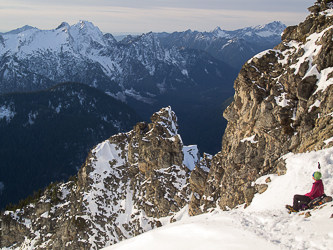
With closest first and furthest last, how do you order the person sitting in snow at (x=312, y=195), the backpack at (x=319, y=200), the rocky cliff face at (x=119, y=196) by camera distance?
the person sitting in snow at (x=312, y=195) → the backpack at (x=319, y=200) → the rocky cliff face at (x=119, y=196)

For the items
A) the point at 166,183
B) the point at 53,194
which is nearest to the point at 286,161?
the point at 166,183

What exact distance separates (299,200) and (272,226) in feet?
9.63

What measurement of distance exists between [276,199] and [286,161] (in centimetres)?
488

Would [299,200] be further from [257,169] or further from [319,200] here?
[257,169]

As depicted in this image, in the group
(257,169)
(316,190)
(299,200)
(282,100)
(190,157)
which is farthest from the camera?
(190,157)

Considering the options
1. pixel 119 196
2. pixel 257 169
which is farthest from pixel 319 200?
pixel 119 196

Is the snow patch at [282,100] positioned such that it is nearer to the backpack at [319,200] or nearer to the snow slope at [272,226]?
the snow slope at [272,226]

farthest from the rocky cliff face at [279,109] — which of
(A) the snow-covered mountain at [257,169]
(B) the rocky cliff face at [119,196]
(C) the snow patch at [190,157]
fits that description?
(C) the snow patch at [190,157]

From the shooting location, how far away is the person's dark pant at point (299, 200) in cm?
1898

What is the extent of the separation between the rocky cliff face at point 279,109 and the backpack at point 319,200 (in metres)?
6.04

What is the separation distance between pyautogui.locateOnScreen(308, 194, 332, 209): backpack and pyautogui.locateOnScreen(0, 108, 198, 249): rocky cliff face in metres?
38.0

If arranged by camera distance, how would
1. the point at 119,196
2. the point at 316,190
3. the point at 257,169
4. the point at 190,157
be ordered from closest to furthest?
the point at 316,190
the point at 257,169
the point at 190,157
the point at 119,196

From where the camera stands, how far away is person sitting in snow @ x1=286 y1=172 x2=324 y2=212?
18.5m

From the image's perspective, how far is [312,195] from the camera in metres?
18.8
